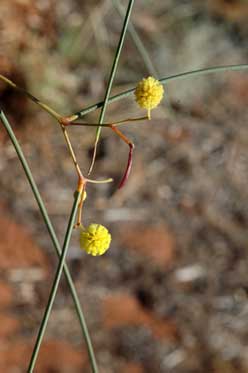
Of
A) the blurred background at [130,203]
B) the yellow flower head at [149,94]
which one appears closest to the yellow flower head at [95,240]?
the yellow flower head at [149,94]

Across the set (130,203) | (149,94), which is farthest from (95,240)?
(130,203)

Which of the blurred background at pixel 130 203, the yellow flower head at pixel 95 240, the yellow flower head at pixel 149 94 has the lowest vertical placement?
the yellow flower head at pixel 95 240

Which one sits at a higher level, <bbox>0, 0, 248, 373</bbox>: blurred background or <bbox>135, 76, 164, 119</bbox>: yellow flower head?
<bbox>0, 0, 248, 373</bbox>: blurred background

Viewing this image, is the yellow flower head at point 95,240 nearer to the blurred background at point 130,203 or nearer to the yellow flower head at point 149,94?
the yellow flower head at point 149,94

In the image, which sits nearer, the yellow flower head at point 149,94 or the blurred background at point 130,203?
the yellow flower head at point 149,94

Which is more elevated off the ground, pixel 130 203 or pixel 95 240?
pixel 130 203

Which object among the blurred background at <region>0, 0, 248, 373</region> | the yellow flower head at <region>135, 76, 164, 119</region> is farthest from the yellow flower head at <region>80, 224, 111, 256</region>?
the blurred background at <region>0, 0, 248, 373</region>

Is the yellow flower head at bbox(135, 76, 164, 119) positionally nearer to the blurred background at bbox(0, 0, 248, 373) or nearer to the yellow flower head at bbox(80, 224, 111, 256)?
the yellow flower head at bbox(80, 224, 111, 256)

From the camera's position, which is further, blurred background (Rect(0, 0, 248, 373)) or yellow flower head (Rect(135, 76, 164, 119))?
blurred background (Rect(0, 0, 248, 373))

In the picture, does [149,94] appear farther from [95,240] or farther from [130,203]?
[130,203]
